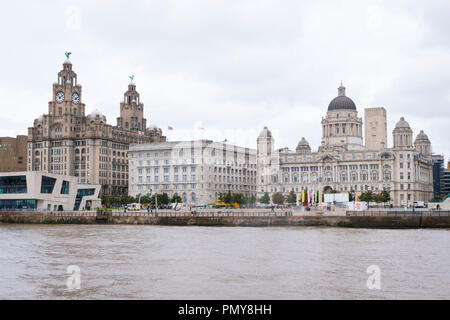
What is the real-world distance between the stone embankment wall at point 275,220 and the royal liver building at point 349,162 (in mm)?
51667

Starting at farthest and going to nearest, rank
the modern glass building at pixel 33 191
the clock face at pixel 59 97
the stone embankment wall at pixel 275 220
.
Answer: the clock face at pixel 59 97
the modern glass building at pixel 33 191
the stone embankment wall at pixel 275 220

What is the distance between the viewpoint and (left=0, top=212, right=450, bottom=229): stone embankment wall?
7306cm

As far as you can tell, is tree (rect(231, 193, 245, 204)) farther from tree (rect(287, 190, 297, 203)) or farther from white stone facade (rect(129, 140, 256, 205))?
tree (rect(287, 190, 297, 203))

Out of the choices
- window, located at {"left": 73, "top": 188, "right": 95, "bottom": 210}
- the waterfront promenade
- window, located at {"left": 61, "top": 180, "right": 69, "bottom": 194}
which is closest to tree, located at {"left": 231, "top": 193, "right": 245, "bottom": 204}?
window, located at {"left": 73, "top": 188, "right": 95, "bottom": 210}

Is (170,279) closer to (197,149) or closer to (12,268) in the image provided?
(12,268)

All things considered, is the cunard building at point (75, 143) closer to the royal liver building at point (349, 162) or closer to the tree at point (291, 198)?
the royal liver building at point (349, 162)

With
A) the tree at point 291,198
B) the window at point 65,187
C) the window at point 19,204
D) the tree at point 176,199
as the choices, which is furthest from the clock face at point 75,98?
the tree at point 291,198

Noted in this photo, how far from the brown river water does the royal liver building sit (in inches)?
3243

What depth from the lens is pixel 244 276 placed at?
32438 mm

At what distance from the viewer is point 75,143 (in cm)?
16150

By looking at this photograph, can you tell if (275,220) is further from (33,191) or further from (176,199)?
(176,199)

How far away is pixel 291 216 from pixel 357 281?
48879mm

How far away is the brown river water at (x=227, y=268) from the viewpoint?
92.3ft

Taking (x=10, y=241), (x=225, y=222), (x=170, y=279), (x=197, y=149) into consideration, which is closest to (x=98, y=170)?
(x=197, y=149)
